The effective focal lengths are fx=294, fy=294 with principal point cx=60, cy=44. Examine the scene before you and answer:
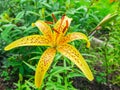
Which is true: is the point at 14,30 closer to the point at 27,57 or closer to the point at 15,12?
the point at 27,57

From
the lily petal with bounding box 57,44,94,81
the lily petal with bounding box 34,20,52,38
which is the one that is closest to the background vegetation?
the lily petal with bounding box 34,20,52,38

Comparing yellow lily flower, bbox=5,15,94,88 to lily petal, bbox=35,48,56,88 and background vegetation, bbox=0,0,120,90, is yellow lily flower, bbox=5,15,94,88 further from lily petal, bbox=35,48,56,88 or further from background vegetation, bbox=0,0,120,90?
background vegetation, bbox=0,0,120,90

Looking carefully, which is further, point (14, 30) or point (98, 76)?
point (98, 76)

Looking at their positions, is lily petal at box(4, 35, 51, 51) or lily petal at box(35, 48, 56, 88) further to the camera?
lily petal at box(4, 35, 51, 51)

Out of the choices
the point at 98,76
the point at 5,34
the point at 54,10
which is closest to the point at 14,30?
the point at 5,34

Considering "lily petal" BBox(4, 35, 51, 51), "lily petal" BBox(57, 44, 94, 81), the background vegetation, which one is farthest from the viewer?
the background vegetation

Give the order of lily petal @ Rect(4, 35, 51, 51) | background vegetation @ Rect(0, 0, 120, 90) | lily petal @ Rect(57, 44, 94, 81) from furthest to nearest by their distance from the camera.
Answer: background vegetation @ Rect(0, 0, 120, 90)
lily petal @ Rect(4, 35, 51, 51)
lily petal @ Rect(57, 44, 94, 81)

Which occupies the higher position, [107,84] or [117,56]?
[117,56]

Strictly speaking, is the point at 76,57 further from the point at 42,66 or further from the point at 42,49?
the point at 42,49

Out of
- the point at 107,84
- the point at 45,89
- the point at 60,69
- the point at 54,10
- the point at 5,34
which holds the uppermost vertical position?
the point at 54,10
